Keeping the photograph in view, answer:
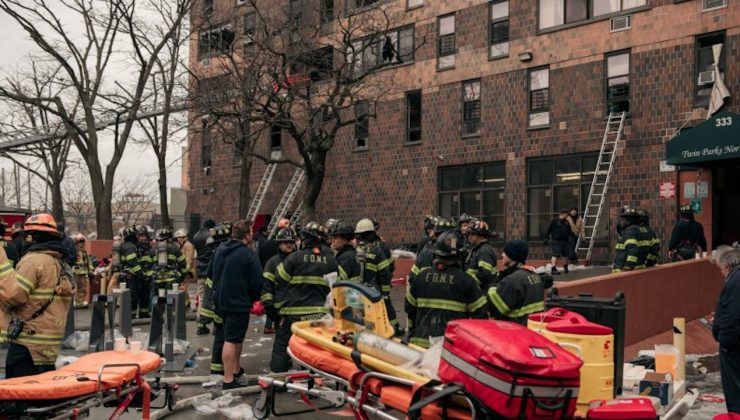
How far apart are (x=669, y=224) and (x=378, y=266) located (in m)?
11.8

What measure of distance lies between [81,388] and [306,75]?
18812 mm

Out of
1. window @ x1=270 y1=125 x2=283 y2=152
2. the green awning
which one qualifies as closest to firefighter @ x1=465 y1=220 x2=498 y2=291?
A: the green awning

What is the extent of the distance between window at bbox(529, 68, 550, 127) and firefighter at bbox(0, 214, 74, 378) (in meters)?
18.0

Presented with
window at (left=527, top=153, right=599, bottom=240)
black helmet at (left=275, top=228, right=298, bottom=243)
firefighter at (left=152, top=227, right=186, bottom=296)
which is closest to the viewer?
black helmet at (left=275, top=228, right=298, bottom=243)

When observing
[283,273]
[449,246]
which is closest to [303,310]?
[283,273]

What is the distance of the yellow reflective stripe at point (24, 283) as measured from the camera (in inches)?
221

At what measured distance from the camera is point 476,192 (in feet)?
76.3

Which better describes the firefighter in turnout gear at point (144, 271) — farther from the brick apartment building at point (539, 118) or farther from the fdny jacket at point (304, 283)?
the brick apartment building at point (539, 118)

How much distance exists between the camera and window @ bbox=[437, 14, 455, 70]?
24306 millimetres

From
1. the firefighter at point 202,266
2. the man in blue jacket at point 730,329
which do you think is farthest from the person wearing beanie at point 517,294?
the firefighter at point 202,266

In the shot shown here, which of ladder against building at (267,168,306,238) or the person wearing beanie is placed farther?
ladder against building at (267,168,306,238)

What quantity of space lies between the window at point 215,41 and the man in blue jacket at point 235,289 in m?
15.0

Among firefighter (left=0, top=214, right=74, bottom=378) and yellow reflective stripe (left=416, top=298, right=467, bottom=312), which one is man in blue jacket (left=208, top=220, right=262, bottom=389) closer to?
firefighter (left=0, top=214, right=74, bottom=378)

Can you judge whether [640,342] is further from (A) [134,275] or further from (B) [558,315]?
(A) [134,275]
